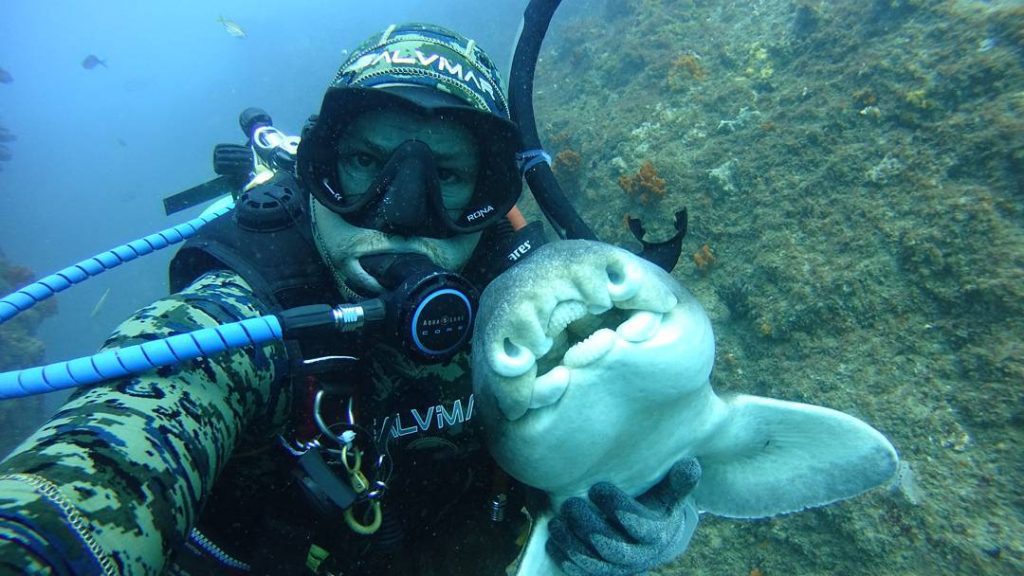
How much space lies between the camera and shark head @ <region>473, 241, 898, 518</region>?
142cm

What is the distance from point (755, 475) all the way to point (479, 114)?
232cm

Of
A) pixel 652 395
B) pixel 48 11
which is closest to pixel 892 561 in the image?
pixel 652 395

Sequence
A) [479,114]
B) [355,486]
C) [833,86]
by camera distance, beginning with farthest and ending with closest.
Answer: [833,86], [479,114], [355,486]

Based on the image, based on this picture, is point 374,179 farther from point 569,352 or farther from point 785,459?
point 785,459

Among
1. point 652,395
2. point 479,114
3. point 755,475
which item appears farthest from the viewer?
point 755,475

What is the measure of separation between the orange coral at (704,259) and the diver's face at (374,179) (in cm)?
419

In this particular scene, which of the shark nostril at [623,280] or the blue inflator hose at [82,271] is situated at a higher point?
the blue inflator hose at [82,271]

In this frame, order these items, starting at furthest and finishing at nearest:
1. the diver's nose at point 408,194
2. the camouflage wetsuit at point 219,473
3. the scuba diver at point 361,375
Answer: the diver's nose at point 408,194 → the scuba diver at point 361,375 → the camouflage wetsuit at point 219,473

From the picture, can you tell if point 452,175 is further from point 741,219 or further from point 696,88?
point 696,88

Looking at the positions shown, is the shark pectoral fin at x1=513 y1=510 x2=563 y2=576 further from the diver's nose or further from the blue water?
the blue water

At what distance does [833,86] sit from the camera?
6.48 meters

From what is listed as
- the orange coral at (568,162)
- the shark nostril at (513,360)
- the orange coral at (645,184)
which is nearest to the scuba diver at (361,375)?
the shark nostril at (513,360)

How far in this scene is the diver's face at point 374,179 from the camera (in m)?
2.13

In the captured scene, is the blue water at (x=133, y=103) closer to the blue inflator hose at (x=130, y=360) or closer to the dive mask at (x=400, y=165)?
the dive mask at (x=400, y=165)
